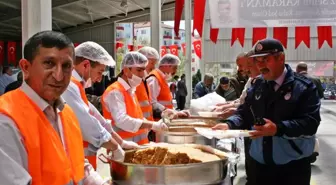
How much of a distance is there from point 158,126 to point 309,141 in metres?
1.01

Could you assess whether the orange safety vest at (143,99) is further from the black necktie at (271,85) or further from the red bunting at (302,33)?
the red bunting at (302,33)

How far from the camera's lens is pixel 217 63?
2075 cm

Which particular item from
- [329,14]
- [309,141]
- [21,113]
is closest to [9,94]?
[21,113]

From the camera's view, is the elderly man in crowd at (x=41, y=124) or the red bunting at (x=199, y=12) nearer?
the elderly man in crowd at (x=41, y=124)

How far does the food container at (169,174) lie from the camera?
155 cm

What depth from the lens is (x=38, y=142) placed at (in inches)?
43.4

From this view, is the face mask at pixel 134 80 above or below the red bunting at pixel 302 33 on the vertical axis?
below

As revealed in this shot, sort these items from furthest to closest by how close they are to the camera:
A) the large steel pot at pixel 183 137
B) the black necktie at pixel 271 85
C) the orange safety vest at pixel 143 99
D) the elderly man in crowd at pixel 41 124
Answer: the orange safety vest at pixel 143 99 → the large steel pot at pixel 183 137 → the black necktie at pixel 271 85 → the elderly man in crowd at pixel 41 124

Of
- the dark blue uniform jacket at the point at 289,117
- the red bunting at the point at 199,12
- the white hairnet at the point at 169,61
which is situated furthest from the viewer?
the red bunting at the point at 199,12

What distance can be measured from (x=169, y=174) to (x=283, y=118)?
0.78 m

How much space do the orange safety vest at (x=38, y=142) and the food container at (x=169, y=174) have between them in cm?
37

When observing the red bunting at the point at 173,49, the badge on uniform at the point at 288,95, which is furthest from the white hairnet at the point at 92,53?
the red bunting at the point at 173,49

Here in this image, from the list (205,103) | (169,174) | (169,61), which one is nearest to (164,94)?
(169,61)

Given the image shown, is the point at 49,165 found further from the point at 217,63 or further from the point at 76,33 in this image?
the point at 76,33
